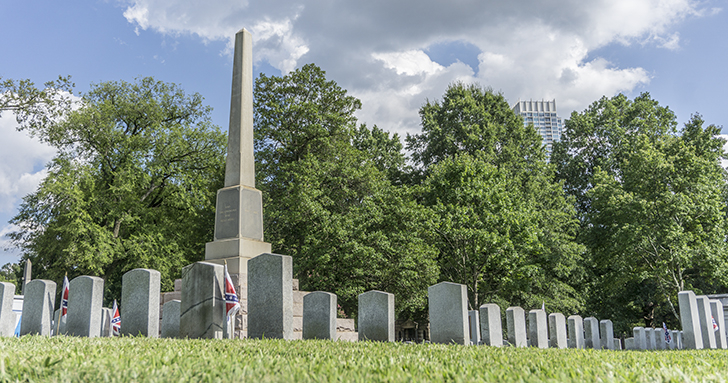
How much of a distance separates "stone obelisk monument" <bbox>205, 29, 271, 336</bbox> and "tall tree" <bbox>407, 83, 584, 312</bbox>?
10.7 meters

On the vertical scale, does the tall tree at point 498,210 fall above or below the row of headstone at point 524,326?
above

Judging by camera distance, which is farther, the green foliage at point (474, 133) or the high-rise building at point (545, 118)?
the high-rise building at point (545, 118)

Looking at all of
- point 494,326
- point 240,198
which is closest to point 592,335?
point 494,326

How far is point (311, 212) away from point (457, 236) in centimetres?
614

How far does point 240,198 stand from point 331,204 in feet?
34.5

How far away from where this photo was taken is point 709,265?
21.8m

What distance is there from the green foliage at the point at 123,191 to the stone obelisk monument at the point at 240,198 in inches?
473

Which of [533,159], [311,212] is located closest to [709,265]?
[533,159]

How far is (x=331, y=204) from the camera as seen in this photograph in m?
22.4

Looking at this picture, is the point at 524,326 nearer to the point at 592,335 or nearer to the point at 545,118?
the point at 592,335

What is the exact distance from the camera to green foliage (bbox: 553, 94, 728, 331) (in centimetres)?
2250

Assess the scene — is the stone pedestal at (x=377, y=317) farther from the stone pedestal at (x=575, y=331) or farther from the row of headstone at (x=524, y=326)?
the stone pedestal at (x=575, y=331)

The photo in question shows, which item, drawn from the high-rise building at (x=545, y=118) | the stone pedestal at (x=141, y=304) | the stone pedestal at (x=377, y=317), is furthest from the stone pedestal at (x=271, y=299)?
the high-rise building at (x=545, y=118)

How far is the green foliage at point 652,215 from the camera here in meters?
22.5
